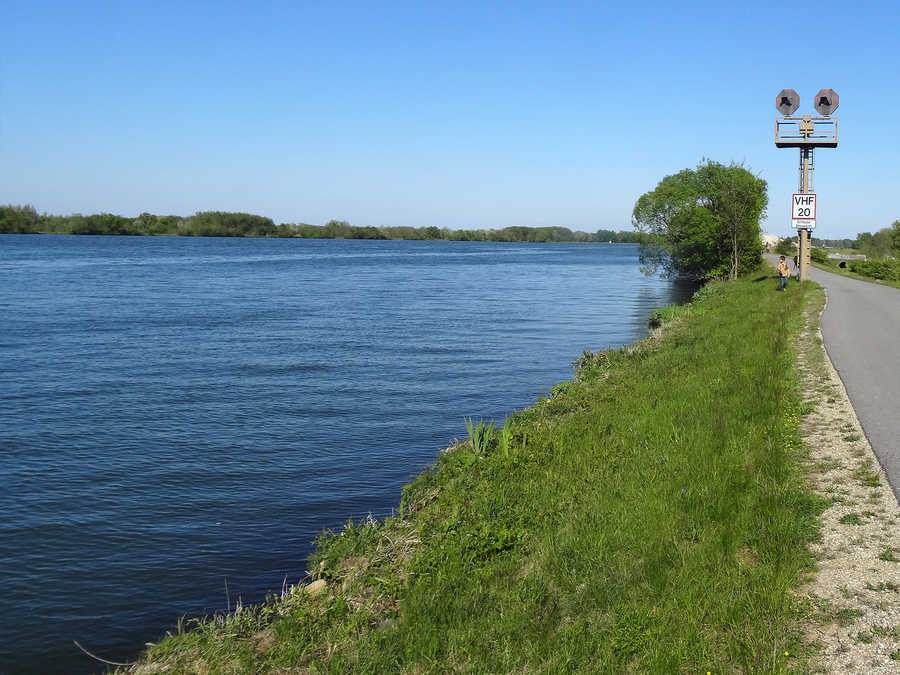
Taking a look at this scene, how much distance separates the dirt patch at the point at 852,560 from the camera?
5.66 m

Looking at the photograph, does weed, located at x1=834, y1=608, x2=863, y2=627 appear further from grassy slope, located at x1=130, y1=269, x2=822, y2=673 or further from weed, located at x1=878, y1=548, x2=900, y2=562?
weed, located at x1=878, y1=548, x2=900, y2=562

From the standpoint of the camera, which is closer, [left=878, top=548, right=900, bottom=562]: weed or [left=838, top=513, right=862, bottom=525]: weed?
[left=878, top=548, right=900, bottom=562]: weed

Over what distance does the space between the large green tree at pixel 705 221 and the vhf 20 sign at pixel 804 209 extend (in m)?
11.6

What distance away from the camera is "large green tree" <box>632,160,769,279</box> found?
155ft

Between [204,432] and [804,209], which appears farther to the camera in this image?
[804,209]

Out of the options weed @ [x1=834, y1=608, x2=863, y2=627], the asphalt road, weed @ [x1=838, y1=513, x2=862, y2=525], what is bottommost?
weed @ [x1=834, y1=608, x2=863, y2=627]

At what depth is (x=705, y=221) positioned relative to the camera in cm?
5228

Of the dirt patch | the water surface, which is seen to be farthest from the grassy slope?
the water surface

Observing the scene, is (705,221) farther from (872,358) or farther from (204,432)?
(204,432)

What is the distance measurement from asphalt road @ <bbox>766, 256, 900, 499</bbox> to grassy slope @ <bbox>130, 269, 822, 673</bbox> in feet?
3.57

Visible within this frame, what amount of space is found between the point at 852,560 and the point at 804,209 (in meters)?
31.0

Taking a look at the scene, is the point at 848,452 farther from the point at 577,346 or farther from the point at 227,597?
the point at 577,346

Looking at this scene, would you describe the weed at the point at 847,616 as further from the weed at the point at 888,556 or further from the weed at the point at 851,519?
the weed at the point at 851,519

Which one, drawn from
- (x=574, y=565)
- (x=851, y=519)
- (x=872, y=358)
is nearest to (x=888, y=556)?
(x=851, y=519)
